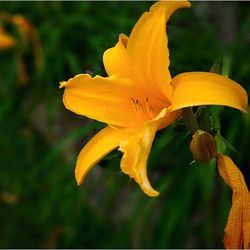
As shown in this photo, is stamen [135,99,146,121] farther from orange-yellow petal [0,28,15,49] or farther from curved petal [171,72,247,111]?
orange-yellow petal [0,28,15,49]

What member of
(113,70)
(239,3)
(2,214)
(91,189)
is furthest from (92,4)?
(113,70)

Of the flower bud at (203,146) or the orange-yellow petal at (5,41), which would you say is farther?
the orange-yellow petal at (5,41)

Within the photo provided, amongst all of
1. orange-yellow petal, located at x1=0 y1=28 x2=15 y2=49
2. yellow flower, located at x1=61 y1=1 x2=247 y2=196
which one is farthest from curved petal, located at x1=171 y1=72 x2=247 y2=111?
orange-yellow petal, located at x1=0 y1=28 x2=15 y2=49

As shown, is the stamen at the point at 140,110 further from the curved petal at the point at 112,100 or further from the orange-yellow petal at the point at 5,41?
the orange-yellow petal at the point at 5,41

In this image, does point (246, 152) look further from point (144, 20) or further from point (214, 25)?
point (144, 20)

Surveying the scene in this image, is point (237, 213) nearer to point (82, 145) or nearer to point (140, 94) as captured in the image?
point (140, 94)

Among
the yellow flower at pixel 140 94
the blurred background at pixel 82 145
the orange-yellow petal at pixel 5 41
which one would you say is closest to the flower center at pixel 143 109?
the yellow flower at pixel 140 94

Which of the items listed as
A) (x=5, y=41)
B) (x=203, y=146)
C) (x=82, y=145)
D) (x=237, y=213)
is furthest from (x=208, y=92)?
(x=5, y=41)
